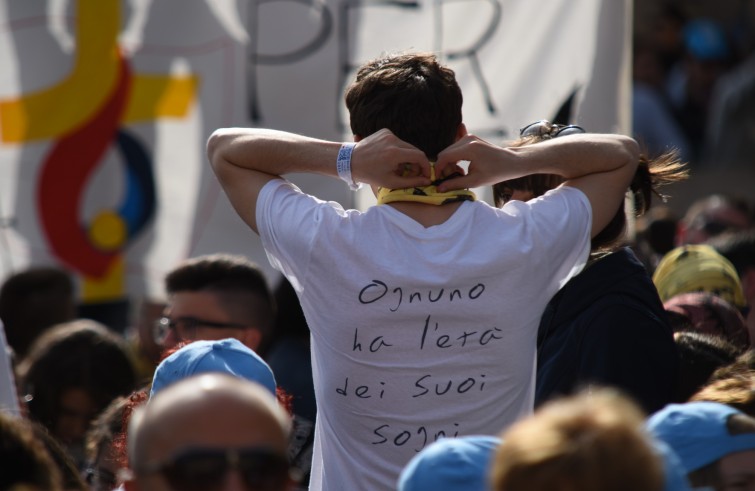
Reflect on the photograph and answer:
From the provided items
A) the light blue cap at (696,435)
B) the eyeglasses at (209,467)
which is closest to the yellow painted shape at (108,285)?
the light blue cap at (696,435)

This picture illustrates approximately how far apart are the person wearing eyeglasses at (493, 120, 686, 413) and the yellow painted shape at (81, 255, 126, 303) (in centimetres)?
323

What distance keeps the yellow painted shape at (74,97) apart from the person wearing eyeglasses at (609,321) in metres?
3.36

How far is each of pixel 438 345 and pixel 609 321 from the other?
1.71ft

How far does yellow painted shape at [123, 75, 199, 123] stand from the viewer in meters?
5.82

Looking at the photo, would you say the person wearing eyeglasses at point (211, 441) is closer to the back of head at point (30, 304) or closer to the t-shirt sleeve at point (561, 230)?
the t-shirt sleeve at point (561, 230)

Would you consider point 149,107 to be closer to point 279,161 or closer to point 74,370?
point 74,370

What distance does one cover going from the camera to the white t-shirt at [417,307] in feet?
8.01

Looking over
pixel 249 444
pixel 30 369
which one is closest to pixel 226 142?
pixel 249 444

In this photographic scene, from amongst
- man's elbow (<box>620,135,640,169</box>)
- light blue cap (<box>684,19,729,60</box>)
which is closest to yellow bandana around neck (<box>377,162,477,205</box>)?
man's elbow (<box>620,135,640,169</box>)

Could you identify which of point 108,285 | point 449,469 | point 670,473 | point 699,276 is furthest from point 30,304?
point 670,473

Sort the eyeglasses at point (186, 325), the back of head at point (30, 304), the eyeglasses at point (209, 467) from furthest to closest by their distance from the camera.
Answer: the back of head at point (30, 304) → the eyeglasses at point (186, 325) → the eyeglasses at point (209, 467)

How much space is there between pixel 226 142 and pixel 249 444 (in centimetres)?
100

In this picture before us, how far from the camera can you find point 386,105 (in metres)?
2.53

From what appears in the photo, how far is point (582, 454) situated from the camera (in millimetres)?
1563
